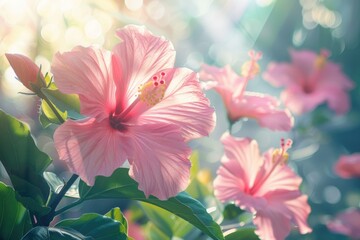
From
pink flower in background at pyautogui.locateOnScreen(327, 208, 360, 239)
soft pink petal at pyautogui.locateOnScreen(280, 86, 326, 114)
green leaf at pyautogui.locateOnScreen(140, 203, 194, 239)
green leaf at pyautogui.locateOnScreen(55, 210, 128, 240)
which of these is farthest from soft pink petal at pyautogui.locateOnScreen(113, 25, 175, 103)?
pink flower in background at pyautogui.locateOnScreen(327, 208, 360, 239)

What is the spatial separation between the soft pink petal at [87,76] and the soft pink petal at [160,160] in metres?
0.08

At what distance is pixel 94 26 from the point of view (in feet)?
8.96

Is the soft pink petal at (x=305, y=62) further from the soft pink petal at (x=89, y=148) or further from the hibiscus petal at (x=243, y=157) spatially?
the soft pink petal at (x=89, y=148)

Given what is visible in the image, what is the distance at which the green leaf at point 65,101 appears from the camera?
928mm

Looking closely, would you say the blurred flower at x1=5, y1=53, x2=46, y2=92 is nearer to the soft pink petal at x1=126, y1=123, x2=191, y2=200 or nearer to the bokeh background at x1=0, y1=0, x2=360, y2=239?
the soft pink petal at x1=126, y1=123, x2=191, y2=200

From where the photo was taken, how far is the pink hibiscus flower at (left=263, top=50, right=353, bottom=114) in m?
2.38

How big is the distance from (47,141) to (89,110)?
6.12 feet

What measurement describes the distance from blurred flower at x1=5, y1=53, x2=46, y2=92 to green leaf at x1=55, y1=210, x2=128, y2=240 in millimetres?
227

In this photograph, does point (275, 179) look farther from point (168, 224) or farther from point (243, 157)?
point (168, 224)

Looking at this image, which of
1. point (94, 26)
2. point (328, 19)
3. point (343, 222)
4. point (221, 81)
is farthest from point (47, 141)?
point (328, 19)

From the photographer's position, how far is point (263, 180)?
125cm

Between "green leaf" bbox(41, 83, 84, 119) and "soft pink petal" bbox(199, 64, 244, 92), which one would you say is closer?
"green leaf" bbox(41, 83, 84, 119)

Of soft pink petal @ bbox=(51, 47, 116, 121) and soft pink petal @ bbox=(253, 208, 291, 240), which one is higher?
soft pink petal @ bbox=(51, 47, 116, 121)

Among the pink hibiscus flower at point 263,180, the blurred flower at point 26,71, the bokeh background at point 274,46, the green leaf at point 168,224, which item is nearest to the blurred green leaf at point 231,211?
the pink hibiscus flower at point 263,180
